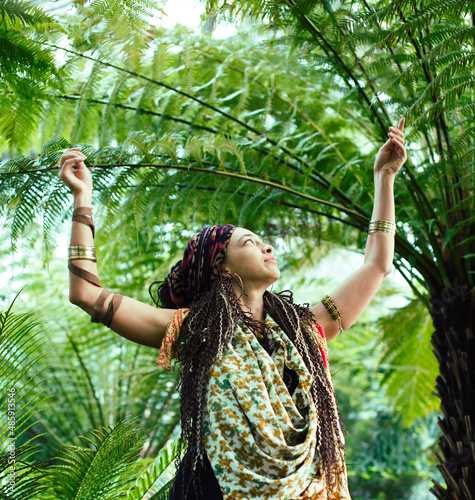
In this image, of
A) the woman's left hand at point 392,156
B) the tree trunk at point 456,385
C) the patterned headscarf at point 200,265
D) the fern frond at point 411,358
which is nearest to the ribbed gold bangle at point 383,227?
the woman's left hand at point 392,156

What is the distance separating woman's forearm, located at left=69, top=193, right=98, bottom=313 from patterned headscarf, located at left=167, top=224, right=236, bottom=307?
0.88 feet

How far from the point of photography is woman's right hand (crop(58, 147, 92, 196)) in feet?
4.33

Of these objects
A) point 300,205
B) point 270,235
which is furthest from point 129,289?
point 300,205

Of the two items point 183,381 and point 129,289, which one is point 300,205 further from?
point 129,289

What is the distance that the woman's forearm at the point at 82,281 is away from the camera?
3.99ft

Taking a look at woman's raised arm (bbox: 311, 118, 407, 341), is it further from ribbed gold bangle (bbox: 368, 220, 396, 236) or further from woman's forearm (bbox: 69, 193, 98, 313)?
woman's forearm (bbox: 69, 193, 98, 313)

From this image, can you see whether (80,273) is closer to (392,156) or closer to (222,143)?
(222,143)

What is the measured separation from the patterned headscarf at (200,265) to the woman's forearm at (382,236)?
429 millimetres

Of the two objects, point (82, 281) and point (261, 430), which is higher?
point (82, 281)

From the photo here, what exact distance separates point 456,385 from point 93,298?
1.33 meters

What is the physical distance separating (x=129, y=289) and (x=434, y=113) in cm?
245

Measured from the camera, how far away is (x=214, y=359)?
48.6 inches

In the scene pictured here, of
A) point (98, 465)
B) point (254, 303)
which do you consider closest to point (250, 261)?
point (254, 303)

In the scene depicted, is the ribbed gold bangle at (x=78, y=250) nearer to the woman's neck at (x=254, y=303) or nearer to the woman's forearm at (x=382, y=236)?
the woman's neck at (x=254, y=303)
